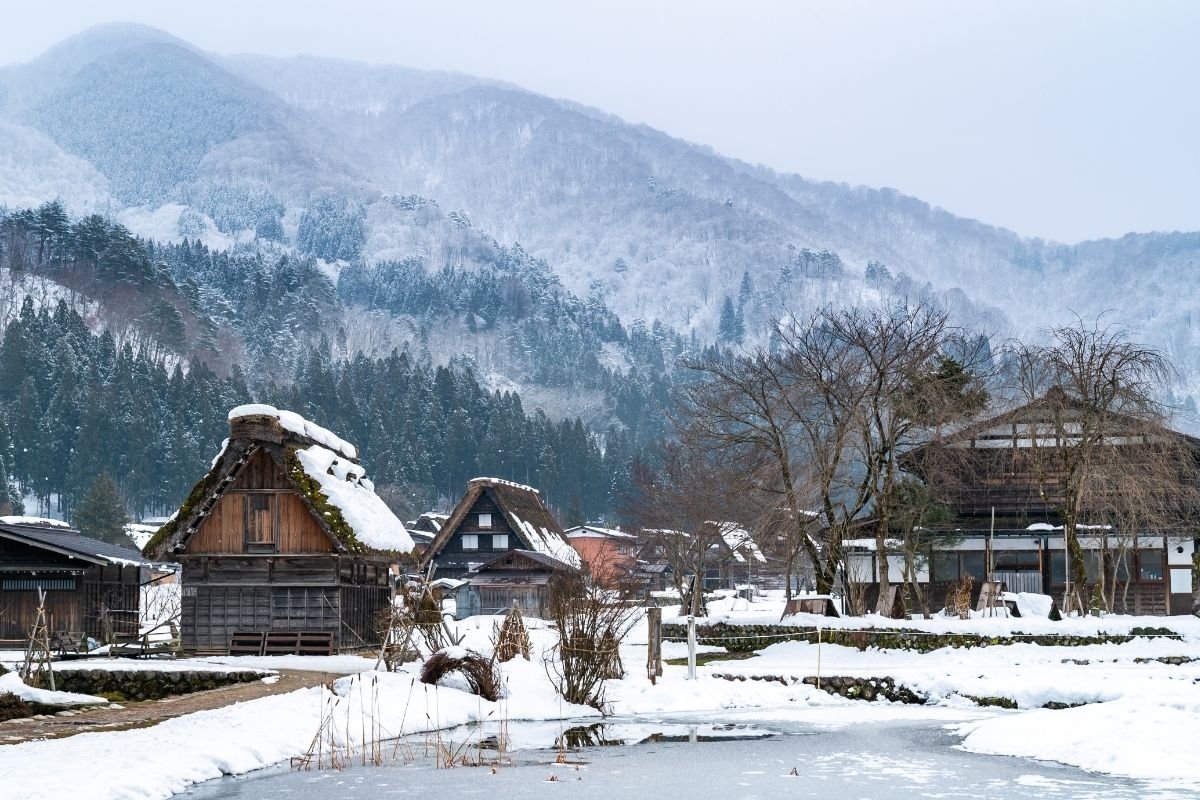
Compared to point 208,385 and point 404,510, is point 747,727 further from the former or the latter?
point 208,385

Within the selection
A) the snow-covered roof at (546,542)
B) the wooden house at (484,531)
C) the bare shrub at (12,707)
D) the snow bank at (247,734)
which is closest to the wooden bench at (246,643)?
the snow bank at (247,734)

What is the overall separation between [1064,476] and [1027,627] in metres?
6.42

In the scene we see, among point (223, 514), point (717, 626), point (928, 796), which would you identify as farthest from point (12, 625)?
point (928, 796)

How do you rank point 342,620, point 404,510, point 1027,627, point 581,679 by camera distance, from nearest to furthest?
point 581,679 < point 1027,627 < point 342,620 < point 404,510

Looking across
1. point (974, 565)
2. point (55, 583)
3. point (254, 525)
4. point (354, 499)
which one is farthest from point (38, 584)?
point (974, 565)

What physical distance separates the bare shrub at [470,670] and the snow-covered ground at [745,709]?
0.35 metres

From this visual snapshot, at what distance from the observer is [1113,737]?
61.4 ft

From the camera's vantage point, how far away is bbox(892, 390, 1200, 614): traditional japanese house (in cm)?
4531

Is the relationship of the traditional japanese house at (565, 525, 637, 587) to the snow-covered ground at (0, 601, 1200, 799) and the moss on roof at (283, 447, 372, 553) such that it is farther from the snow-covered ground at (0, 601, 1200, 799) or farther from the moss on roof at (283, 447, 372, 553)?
the snow-covered ground at (0, 601, 1200, 799)

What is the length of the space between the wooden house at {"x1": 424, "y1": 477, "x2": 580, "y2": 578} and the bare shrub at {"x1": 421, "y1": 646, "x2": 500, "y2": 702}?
152 feet

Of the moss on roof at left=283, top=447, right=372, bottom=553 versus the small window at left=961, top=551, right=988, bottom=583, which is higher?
the moss on roof at left=283, top=447, right=372, bottom=553

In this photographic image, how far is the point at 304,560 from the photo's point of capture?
125ft

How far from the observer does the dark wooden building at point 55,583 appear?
40.9m

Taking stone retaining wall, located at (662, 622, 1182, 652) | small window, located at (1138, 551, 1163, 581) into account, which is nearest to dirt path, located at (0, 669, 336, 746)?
stone retaining wall, located at (662, 622, 1182, 652)
